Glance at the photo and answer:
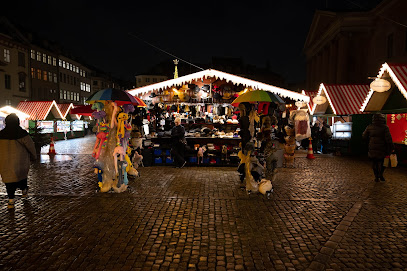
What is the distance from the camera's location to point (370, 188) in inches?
350

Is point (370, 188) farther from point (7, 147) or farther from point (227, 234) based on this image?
point (7, 147)

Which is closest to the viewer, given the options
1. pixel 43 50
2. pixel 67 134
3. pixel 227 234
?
pixel 227 234

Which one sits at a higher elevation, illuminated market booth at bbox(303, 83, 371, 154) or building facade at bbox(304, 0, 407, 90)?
building facade at bbox(304, 0, 407, 90)

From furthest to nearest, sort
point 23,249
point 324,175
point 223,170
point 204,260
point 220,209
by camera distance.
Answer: point 223,170 → point 324,175 → point 220,209 → point 23,249 → point 204,260

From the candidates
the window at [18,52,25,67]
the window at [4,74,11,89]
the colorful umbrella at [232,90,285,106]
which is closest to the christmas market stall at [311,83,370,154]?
the colorful umbrella at [232,90,285,106]

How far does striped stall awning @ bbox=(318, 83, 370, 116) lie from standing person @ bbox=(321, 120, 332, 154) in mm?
1398

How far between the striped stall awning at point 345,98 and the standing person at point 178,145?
373 inches

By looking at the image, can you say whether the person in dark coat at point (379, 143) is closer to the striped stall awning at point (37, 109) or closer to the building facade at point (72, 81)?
the striped stall awning at point (37, 109)

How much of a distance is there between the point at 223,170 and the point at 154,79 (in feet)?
262

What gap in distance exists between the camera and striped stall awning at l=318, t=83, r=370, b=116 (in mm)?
17109

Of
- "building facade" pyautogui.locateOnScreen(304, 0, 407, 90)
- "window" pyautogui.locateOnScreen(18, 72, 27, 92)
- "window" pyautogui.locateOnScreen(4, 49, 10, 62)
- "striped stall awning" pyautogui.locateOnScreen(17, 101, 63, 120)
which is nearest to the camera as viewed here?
"striped stall awning" pyautogui.locateOnScreen(17, 101, 63, 120)

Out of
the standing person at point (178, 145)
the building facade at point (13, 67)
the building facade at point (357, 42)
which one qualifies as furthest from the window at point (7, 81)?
the building facade at point (357, 42)

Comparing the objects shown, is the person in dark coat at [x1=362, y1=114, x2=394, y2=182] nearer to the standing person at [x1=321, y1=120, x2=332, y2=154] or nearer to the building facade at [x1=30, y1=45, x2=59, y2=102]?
the standing person at [x1=321, y1=120, x2=332, y2=154]

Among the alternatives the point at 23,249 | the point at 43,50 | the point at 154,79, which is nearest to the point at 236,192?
the point at 23,249
